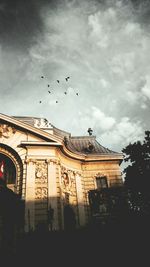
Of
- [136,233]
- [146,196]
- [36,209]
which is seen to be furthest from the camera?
[146,196]

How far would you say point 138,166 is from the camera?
2220 centimetres

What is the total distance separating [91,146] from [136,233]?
16773 mm

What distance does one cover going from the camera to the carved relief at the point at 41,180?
65.6 feet

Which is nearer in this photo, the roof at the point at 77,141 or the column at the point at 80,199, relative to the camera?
the column at the point at 80,199

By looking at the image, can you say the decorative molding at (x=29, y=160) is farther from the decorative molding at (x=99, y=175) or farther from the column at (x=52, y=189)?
the decorative molding at (x=99, y=175)

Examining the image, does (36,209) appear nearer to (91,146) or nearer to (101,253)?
(101,253)

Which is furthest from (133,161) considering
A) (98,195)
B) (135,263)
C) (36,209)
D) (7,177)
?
(135,263)

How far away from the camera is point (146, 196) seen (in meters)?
20.8

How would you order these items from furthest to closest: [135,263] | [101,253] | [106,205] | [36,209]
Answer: [106,205] < [36,209] < [101,253] < [135,263]

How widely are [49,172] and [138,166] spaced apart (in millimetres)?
8694

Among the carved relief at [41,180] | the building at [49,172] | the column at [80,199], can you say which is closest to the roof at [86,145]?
the building at [49,172]

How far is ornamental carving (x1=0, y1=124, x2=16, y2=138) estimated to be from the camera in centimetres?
2227

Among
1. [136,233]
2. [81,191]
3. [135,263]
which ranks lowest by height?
[135,263]

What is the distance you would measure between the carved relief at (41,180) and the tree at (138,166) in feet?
26.7
